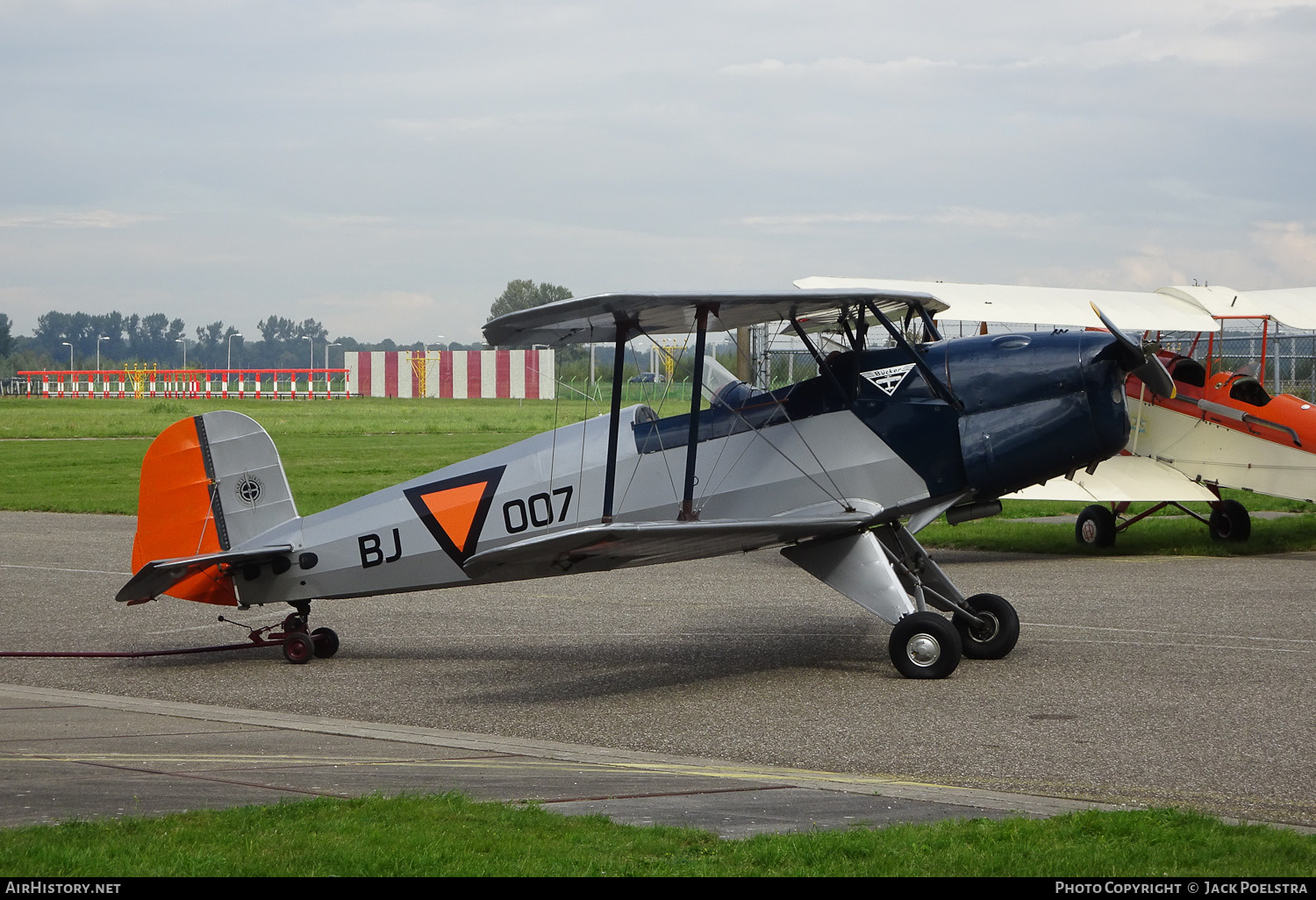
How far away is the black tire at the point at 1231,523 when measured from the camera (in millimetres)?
18688

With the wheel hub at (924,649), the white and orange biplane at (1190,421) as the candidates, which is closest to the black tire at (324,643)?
the wheel hub at (924,649)

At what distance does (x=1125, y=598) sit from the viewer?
14.1 metres

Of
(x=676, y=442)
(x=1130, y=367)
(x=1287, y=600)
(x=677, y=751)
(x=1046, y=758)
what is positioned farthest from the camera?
(x=1287, y=600)

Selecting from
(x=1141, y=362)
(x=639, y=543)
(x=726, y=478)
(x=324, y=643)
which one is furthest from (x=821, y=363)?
(x=324, y=643)

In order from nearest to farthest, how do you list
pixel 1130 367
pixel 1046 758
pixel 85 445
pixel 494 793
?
pixel 494 793 → pixel 1046 758 → pixel 1130 367 → pixel 85 445

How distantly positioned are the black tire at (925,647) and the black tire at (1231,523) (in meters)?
10.7

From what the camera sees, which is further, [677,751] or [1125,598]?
[1125,598]

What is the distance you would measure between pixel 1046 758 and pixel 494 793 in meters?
3.07

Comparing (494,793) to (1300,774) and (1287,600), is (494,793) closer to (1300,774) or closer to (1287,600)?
(1300,774)

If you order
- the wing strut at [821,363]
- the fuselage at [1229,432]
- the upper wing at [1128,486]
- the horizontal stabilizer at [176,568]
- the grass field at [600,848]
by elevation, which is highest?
the wing strut at [821,363]

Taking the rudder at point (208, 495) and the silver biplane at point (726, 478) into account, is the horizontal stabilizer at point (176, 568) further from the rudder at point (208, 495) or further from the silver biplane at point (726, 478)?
the rudder at point (208, 495)

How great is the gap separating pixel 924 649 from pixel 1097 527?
33.1ft

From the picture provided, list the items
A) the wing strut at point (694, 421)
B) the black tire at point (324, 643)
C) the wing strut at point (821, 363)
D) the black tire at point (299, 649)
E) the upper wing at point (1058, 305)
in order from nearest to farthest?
the wing strut at point (694, 421) → the wing strut at point (821, 363) → the black tire at point (299, 649) → the black tire at point (324, 643) → the upper wing at point (1058, 305)
